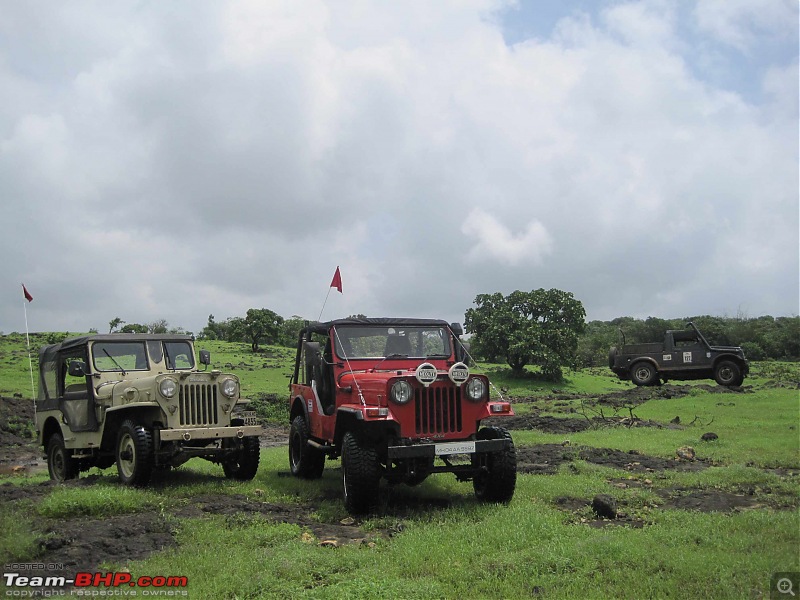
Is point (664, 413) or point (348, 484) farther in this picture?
point (664, 413)

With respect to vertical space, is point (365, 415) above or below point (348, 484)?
above

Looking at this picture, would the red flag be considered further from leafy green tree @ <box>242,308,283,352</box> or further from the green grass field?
leafy green tree @ <box>242,308,283,352</box>

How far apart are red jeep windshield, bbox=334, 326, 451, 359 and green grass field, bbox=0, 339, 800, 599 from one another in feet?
6.70

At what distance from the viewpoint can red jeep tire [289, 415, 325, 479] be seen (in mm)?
11141

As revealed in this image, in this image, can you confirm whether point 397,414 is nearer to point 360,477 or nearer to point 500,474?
point 360,477

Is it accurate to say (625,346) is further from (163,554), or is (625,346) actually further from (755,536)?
(163,554)

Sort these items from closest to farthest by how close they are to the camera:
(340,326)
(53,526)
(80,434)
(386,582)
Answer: (386,582)
(53,526)
(340,326)
(80,434)

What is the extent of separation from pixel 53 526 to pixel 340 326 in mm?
4583

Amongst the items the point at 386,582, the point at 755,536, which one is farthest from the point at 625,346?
the point at 386,582

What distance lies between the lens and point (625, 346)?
30750mm

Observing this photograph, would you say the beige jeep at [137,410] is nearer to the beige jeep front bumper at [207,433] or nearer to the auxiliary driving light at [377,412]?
the beige jeep front bumper at [207,433]

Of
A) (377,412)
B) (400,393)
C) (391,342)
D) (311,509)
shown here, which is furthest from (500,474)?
(391,342)

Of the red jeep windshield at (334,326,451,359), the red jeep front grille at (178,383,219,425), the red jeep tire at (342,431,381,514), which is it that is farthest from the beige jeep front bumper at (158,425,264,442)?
the red jeep tire at (342,431,381,514)

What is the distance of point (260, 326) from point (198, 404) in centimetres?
4316
